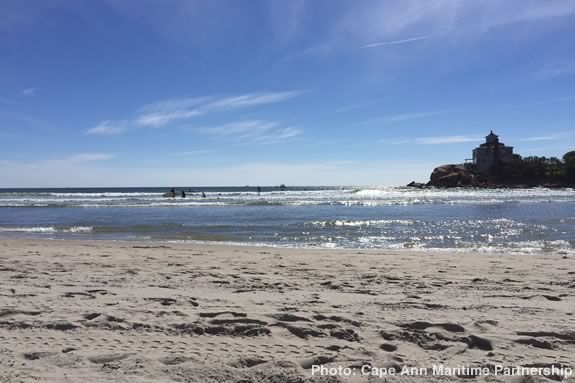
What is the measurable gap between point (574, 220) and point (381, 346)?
1902cm

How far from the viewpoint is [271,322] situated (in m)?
4.48

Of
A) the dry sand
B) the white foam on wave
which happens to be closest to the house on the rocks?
the white foam on wave

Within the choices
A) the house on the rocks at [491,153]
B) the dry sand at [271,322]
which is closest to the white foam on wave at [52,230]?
the dry sand at [271,322]

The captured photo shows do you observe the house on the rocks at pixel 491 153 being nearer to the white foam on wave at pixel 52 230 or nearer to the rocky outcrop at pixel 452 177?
the rocky outcrop at pixel 452 177

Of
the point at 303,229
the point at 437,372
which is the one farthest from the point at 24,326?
the point at 303,229

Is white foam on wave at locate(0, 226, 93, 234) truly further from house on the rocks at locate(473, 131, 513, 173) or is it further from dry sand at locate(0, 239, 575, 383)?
house on the rocks at locate(473, 131, 513, 173)

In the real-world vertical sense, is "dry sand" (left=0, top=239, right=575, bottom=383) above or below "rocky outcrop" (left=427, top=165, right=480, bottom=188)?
below

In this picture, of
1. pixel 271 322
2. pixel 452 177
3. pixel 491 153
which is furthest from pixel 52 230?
pixel 491 153

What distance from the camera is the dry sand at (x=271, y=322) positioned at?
3473 millimetres

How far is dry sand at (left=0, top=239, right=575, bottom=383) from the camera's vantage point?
11.4 ft

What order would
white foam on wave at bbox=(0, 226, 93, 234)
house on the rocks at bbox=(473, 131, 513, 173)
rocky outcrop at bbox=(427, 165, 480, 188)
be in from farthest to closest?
house on the rocks at bbox=(473, 131, 513, 173), rocky outcrop at bbox=(427, 165, 480, 188), white foam on wave at bbox=(0, 226, 93, 234)

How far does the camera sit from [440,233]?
15641mm

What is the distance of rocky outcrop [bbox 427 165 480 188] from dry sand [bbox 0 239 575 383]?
3296 inches

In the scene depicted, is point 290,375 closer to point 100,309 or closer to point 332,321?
point 332,321
